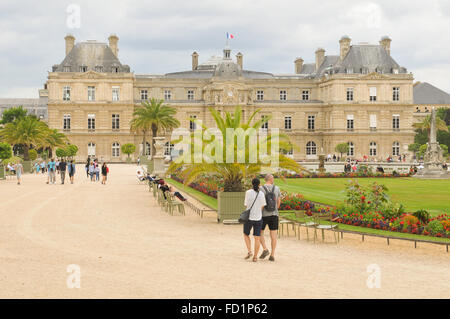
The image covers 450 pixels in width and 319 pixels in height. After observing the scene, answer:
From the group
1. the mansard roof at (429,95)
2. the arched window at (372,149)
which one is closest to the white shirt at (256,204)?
the arched window at (372,149)

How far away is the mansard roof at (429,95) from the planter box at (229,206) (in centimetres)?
10839

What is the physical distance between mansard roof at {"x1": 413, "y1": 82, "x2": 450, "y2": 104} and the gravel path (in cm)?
10991

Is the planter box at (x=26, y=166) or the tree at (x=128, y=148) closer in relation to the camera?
the planter box at (x=26, y=166)

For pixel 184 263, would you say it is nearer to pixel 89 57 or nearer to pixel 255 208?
pixel 255 208

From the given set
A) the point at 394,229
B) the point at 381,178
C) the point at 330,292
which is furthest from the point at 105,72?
the point at 330,292

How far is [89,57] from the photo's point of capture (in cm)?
8325

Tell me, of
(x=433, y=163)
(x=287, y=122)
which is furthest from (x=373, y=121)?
(x=433, y=163)

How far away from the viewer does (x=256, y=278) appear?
1150 centimetres

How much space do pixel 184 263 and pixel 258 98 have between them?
80.3 m

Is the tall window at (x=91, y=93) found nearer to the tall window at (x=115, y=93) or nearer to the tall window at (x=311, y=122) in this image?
the tall window at (x=115, y=93)

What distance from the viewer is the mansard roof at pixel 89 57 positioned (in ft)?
272
